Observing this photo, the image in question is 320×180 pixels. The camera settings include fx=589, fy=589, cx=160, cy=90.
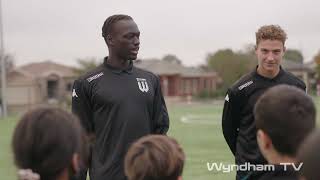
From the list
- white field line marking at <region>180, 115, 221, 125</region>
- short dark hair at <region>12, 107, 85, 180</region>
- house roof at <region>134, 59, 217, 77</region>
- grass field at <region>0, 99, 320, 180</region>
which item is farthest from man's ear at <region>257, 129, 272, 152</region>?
house roof at <region>134, 59, 217, 77</region>

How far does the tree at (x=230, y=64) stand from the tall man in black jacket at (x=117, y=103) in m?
70.6

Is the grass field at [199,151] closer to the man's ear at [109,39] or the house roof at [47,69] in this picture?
the man's ear at [109,39]

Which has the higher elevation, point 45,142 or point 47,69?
point 45,142

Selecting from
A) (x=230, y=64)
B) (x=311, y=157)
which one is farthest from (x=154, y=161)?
(x=230, y=64)

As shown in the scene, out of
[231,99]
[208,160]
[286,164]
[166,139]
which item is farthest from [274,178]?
[208,160]

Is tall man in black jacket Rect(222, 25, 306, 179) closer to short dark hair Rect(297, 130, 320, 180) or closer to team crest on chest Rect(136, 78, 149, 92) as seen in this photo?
team crest on chest Rect(136, 78, 149, 92)

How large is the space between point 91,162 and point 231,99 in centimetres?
126

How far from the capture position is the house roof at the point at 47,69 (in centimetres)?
8053

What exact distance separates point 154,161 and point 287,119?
25.4 inches

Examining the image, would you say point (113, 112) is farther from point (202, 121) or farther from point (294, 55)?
point (294, 55)

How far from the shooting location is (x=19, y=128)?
7.98 ft

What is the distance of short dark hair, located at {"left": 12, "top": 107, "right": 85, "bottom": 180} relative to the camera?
238 cm

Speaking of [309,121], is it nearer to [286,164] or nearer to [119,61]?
[286,164]

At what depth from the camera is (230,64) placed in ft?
259
